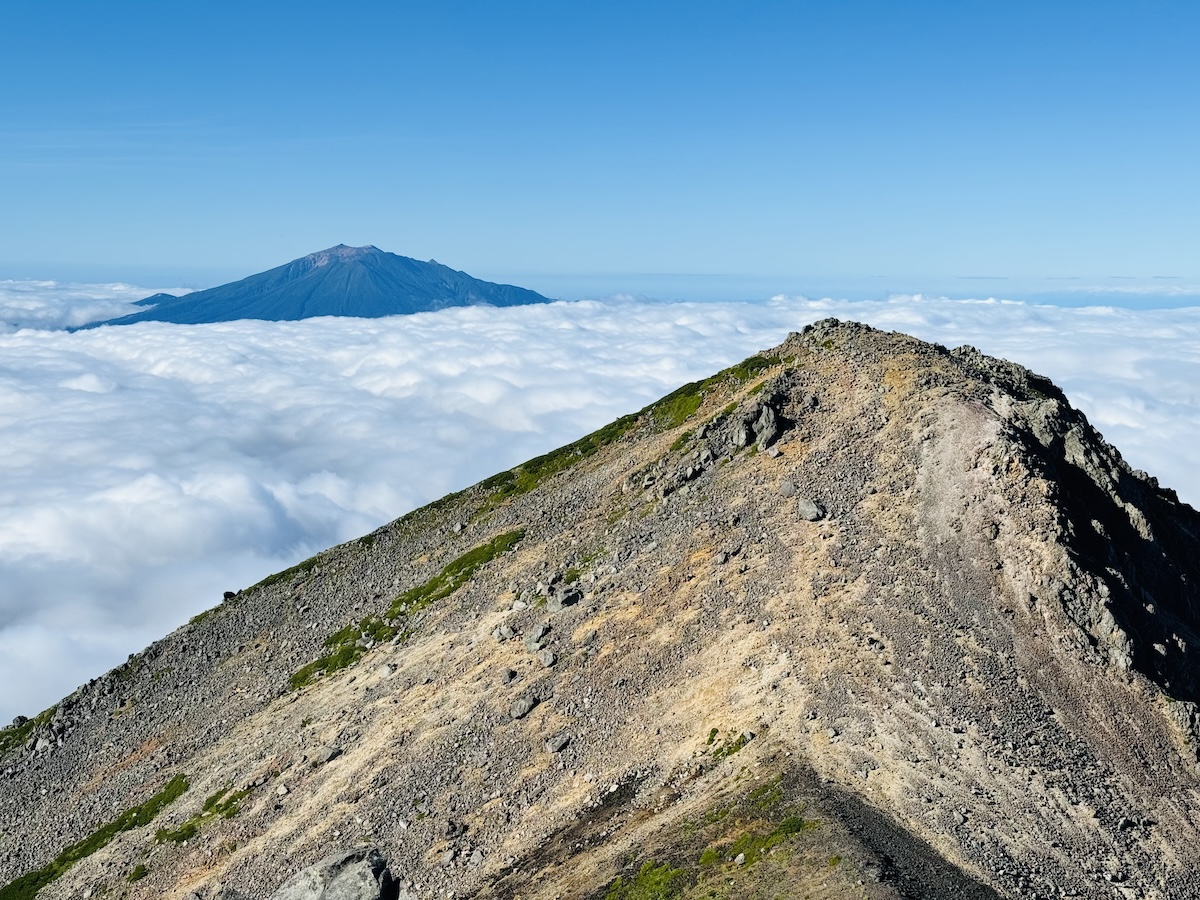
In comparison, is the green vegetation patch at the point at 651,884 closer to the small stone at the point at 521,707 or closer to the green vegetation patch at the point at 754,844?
the green vegetation patch at the point at 754,844

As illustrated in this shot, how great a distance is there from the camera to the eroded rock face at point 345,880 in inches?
2152

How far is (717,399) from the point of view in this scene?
11081cm

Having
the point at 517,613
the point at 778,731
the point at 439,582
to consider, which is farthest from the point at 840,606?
the point at 439,582

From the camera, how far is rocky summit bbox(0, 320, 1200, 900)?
153 feet

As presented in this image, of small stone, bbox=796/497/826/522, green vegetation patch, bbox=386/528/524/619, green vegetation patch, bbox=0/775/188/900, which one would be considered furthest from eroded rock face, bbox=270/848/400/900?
small stone, bbox=796/497/826/522

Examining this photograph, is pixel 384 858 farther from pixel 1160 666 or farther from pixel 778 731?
pixel 1160 666

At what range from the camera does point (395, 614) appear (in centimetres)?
9500

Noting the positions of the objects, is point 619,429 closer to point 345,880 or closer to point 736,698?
point 736,698

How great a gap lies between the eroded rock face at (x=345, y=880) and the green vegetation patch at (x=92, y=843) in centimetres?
2711

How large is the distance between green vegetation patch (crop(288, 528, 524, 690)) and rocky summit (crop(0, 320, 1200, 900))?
412 millimetres

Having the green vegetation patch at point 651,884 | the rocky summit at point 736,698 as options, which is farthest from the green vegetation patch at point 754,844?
the green vegetation patch at point 651,884

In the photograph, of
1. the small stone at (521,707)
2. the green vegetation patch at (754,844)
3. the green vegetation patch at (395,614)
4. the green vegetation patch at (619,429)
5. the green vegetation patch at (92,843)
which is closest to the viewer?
the green vegetation patch at (754,844)

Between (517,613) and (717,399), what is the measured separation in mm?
43092

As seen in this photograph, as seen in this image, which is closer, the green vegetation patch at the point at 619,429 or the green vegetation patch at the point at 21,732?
the green vegetation patch at the point at 21,732
